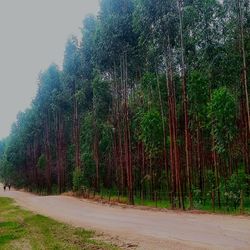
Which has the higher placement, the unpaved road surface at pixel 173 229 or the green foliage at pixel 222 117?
the green foliage at pixel 222 117

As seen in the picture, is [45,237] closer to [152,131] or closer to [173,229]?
[173,229]

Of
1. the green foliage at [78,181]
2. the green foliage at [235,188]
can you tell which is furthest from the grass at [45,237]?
the green foliage at [78,181]

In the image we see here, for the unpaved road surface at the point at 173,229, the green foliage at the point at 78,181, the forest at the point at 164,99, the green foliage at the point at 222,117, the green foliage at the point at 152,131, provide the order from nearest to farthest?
the unpaved road surface at the point at 173,229
the green foliage at the point at 222,117
the forest at the point at 164,99
the green foliage at the point at 152,131
the green foliage at the point at 78,181

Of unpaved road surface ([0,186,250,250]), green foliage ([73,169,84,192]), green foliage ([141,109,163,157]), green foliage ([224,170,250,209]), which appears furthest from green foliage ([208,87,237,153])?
green foliage ([73,169,84,192])

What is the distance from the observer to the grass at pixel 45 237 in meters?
16.2

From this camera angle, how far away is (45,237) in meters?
19.3

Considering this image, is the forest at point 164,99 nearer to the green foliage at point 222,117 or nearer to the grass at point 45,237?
the green foliage at point 222,117

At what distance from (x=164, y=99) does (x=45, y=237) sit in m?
27.4

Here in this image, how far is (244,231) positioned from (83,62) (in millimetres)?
40682

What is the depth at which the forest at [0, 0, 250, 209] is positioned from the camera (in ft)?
98.3

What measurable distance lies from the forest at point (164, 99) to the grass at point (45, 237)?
28.1ft

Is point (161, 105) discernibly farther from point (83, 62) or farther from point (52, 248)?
point (52, 248)

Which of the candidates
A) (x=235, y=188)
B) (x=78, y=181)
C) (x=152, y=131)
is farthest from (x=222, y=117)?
(x=78, y=181)

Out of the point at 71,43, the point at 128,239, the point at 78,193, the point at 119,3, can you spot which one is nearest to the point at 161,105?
the point at 119,3
